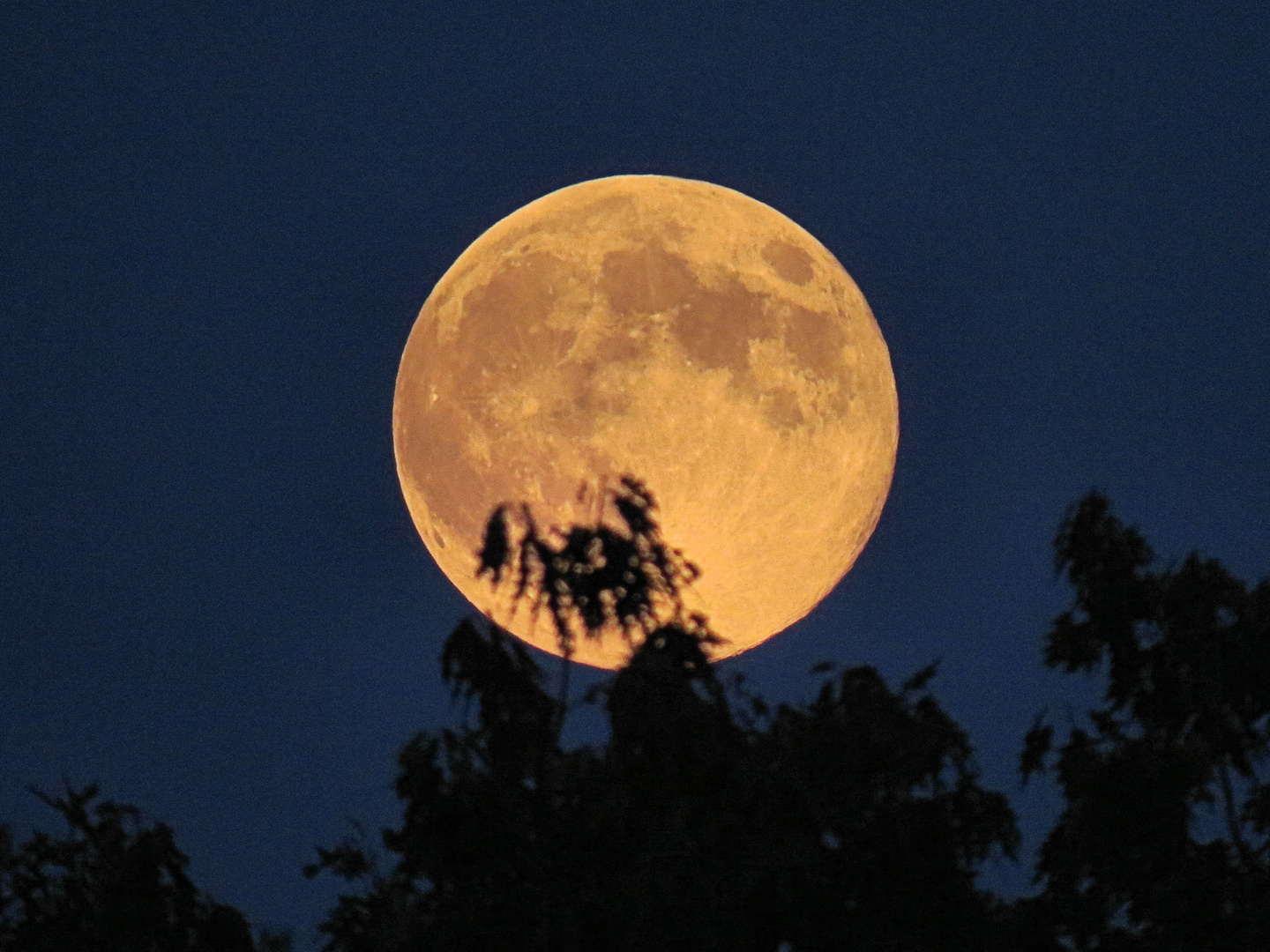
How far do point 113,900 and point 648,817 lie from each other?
203 inches

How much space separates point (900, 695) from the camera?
16453 millimetres

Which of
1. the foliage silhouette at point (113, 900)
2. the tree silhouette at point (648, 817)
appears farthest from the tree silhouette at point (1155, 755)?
the foliage silhouette at point (113, 900)

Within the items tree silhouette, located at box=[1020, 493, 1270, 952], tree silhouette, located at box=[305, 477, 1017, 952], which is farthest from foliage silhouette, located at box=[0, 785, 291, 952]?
tree silhouette, located at box=[1020, 493, 1270, 952]

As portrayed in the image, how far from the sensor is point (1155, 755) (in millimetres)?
17453

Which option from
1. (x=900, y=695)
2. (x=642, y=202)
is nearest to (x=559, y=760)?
(x=900, y=695)

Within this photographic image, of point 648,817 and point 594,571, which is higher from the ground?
point 594,571

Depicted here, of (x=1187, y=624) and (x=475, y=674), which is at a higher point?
(x=1187, y=624)

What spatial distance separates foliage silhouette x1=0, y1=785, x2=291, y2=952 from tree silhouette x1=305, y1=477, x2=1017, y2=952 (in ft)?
5.79

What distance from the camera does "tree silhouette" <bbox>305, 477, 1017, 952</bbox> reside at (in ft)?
47.9

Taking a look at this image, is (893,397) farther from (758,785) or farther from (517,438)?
(758,785)

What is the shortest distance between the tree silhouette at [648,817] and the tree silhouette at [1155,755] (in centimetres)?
154

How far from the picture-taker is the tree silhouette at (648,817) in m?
14.6

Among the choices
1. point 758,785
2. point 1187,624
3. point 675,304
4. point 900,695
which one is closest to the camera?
point 758,785

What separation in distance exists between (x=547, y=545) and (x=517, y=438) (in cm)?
393
